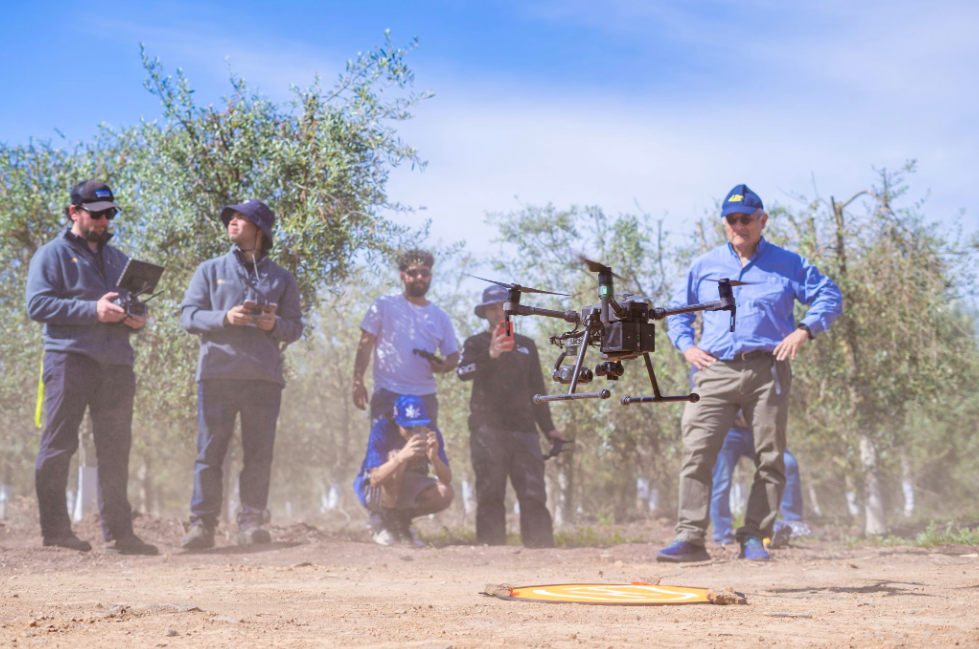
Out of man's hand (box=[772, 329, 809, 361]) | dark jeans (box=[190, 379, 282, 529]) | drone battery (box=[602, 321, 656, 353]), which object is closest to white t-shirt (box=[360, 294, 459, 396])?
dark jeans (box=[190, 379, 282, 529])

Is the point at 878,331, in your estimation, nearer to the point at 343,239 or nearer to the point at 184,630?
the point at 343,239

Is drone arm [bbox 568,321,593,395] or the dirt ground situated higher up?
drone arm [bbox 568,321,593,395]

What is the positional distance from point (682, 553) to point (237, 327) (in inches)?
149

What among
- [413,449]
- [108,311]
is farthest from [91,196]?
[413,449]

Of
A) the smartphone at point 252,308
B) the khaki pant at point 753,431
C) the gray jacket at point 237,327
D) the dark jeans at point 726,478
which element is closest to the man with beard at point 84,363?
→ the gray jacket at point 237,327

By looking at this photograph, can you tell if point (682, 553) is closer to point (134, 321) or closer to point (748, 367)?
point (748, 367)

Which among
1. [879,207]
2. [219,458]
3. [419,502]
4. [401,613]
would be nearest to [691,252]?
[879,207]

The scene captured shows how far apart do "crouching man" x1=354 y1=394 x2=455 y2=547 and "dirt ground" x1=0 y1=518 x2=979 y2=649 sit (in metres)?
0.69

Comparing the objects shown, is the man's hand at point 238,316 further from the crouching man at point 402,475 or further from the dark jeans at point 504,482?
the dark jeans at point 504,482

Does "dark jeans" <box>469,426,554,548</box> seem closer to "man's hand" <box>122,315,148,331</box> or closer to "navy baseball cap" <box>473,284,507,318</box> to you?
"navy baseball cap" <box>473,284,507,318</box>

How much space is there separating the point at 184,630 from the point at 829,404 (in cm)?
1009

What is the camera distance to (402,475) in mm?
7625

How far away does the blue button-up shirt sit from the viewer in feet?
20.4

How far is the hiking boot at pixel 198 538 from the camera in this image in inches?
275
